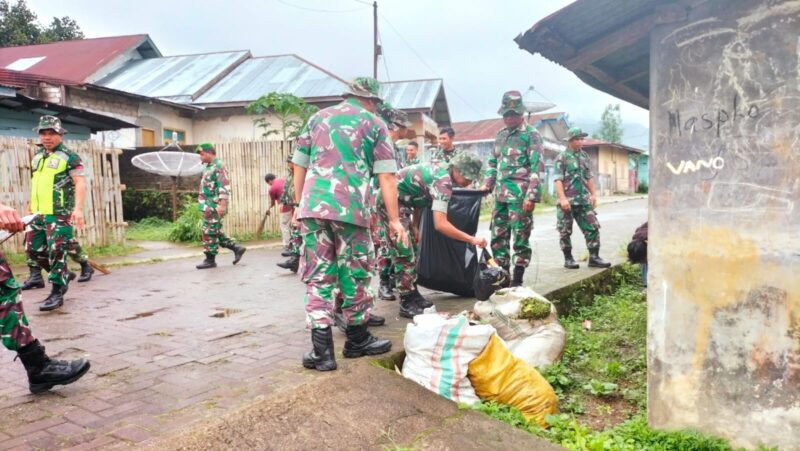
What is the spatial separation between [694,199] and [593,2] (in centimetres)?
109

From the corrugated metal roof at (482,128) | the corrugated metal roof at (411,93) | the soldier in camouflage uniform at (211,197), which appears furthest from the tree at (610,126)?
the soldier in camouflage uniform at (211,197)

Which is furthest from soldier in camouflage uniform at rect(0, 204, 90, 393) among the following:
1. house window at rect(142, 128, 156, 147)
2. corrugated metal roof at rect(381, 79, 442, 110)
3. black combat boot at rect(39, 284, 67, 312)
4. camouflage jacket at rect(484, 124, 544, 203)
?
corrugated metal roof at rect(381, 79, 442, 110)

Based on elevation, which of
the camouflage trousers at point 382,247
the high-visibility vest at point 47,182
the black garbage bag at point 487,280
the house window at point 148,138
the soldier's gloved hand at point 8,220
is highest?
the house window at point 148,138

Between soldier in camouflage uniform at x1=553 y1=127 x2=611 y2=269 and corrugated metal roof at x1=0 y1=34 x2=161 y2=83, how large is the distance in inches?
726

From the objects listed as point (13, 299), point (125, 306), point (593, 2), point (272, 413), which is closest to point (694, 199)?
point (593, 2)

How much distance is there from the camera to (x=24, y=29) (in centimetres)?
2961

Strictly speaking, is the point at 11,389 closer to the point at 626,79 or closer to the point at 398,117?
the point at 398,117

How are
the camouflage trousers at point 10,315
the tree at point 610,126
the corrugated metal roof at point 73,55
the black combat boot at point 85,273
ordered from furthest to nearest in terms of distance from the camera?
the tree at point 610,126 → the corrugated metal roof at point 73,55 → the black combat boot at point 85,273 → the camouflage trousers at point 10,315

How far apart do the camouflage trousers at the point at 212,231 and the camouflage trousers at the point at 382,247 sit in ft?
12.2

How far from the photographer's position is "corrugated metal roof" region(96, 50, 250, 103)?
61.8ft

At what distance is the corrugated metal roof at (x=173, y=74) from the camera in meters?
18.8

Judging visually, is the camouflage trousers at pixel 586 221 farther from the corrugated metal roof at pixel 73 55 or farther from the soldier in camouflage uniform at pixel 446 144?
the corrugated metal roof at pixel 73 55

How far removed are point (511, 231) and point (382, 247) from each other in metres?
1.57

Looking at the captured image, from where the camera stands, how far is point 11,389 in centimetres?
318
